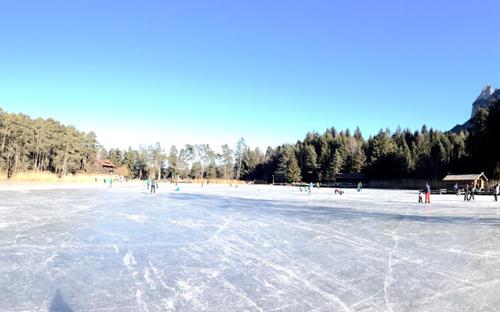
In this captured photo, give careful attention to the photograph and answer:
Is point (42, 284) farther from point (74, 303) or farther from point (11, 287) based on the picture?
point (74, 303)

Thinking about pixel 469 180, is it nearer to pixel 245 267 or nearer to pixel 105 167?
pixel 245 267

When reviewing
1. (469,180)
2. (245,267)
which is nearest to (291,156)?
(469,180)

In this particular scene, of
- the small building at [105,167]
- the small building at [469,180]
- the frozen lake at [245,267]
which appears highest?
the small building at [105,167]

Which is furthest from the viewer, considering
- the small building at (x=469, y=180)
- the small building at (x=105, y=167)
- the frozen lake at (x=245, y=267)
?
the small building at (x=105, y=167)

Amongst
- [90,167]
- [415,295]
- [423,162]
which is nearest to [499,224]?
[415,295]

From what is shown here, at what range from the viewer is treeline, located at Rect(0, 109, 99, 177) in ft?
185

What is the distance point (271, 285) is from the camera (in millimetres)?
5211

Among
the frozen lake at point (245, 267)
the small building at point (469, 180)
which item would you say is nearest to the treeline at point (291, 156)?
the small building at point (469, 180)

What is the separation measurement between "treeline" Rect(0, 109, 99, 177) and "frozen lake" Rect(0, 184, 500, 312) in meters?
48.3

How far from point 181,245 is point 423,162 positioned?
62.1 m

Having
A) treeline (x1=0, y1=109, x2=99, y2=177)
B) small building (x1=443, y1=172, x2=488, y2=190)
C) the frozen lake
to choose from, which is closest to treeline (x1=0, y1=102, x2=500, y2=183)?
treeline (x1=0, y1=109, x2=99, y2=177)

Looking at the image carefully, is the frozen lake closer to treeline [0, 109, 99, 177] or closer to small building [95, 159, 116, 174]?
treeline [0, 109, 99, 177]

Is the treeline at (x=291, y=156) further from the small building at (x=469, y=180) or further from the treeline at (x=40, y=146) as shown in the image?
the small building at (x=469, y=180)

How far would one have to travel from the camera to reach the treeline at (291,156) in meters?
56.0
